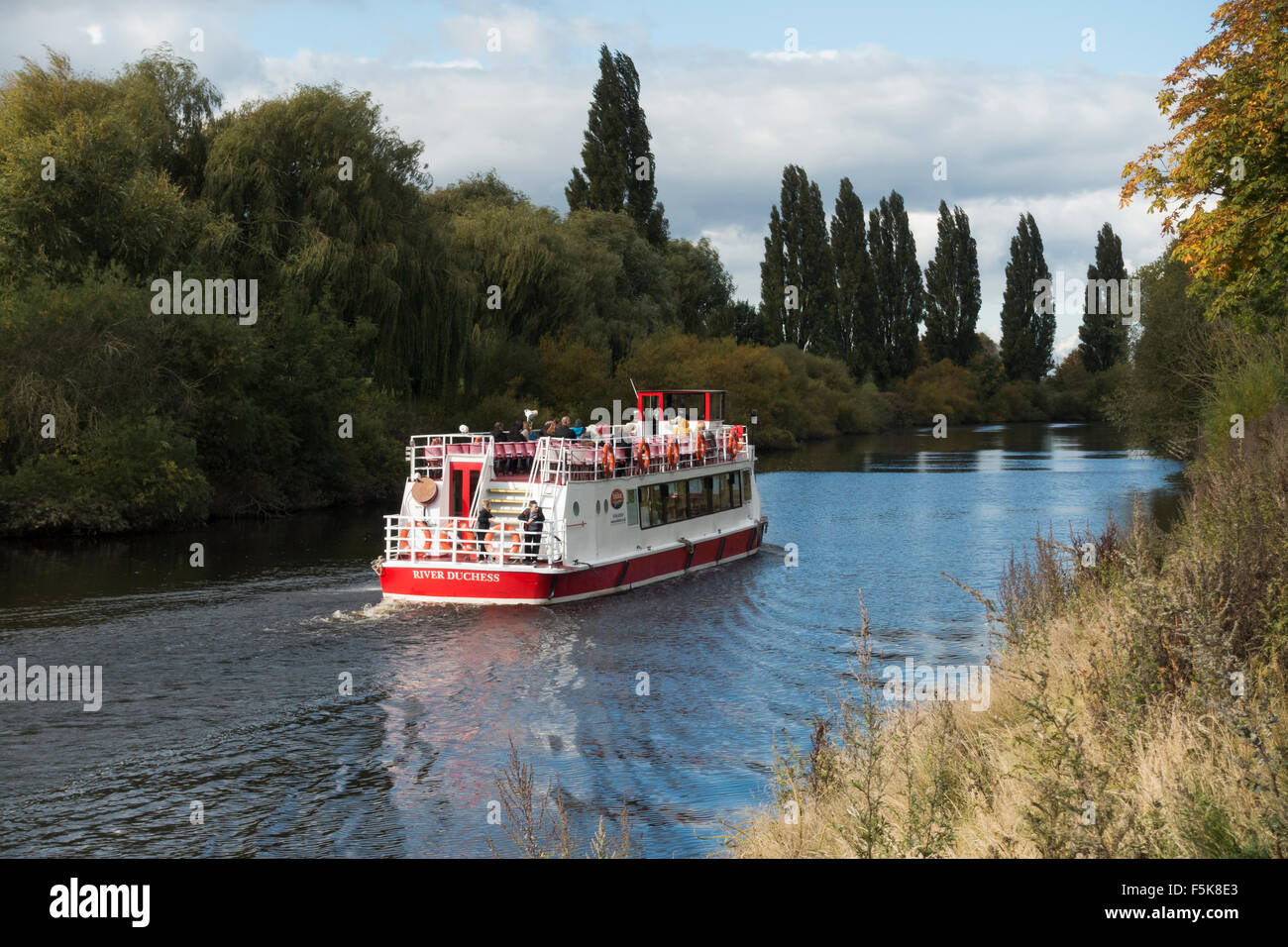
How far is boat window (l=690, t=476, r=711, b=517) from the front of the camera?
33500 millimetres

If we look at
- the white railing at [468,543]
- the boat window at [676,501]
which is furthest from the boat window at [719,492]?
the white railing at [468,543]

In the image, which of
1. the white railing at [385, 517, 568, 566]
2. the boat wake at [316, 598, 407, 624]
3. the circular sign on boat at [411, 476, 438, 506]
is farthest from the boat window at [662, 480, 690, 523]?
the boat wake at [316, 598, 407, 624]

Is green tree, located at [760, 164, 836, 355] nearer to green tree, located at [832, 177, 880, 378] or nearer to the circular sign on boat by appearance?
green tree, located at [832, 177, 880, 378]

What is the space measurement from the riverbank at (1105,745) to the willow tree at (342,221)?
34327 millimetres

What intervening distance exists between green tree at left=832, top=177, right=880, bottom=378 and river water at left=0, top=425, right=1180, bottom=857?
67460 mm

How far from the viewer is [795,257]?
333 ft

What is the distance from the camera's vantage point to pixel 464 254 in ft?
185

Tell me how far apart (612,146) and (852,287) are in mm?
28662

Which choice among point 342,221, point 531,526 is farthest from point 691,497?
point 342,221

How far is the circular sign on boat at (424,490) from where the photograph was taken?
27.5 meters
